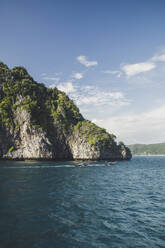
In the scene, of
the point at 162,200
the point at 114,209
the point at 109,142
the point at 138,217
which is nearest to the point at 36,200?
the point at 114,209

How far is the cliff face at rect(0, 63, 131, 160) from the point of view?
97.6m

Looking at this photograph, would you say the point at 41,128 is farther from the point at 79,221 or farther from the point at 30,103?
the point at 79,221

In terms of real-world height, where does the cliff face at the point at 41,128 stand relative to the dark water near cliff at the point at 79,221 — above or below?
above

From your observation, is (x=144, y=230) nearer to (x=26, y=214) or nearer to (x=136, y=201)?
(x=136, y=201)

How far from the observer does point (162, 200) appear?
73.1 ft

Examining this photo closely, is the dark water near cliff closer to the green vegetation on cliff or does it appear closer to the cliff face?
the cliff face

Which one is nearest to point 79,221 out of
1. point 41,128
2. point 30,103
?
point 41,128

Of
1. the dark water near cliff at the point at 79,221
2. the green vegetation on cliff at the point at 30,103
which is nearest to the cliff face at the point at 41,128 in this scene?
the green vegetation on cliff at the point at 30,103

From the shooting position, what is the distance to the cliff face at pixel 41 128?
97562 mm

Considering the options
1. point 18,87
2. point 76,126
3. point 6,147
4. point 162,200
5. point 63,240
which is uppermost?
point 18,87

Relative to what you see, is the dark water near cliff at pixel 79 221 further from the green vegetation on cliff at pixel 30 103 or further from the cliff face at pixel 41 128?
the green vegetation on cliff at pixel 30 103

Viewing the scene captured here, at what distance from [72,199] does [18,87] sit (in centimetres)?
10925

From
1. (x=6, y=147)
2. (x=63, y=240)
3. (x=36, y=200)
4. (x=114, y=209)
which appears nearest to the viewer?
(x=63, y=240)

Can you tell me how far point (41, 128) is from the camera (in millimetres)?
103125
